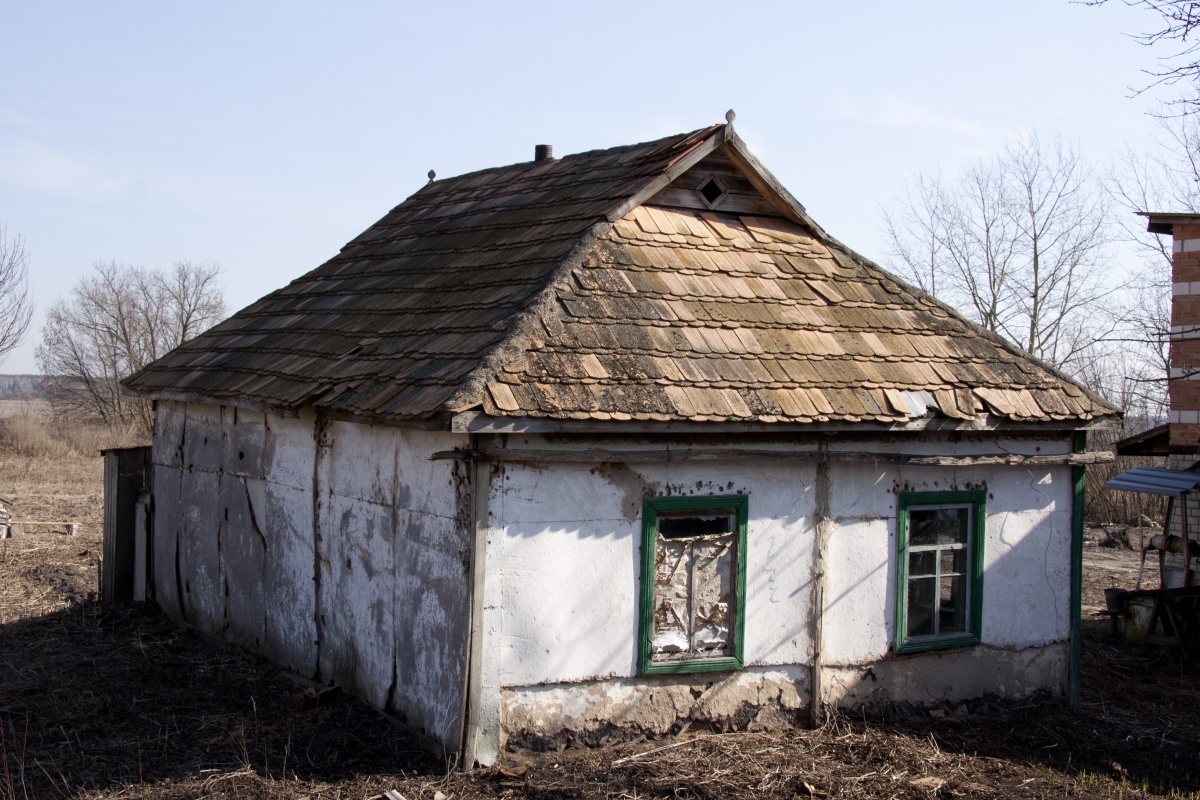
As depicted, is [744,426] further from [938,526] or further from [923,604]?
[923,604]

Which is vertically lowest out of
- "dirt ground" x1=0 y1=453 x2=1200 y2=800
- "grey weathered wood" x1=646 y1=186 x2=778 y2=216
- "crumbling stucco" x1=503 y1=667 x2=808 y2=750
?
"dirt ground" x1=0 y1=453 x2=1200 y2=800

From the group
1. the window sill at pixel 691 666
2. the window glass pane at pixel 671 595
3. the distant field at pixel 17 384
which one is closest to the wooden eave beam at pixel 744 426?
the window glass pane at pixel 671 595

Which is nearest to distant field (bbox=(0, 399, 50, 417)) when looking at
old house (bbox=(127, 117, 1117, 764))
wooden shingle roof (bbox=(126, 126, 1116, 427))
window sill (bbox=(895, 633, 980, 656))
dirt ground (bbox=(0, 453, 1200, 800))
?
dirt ground (bbox=(0, 453, 1200, 800))

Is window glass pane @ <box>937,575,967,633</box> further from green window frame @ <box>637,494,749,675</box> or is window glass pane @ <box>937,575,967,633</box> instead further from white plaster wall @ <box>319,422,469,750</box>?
white plaster wall @ <box>319,422,469,750</box>

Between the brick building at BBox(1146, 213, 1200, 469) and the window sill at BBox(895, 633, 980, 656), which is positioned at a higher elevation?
the brick building at BBox(1146, 213, 1200, 469)

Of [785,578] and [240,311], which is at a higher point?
[240,311]

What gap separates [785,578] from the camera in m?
8.56

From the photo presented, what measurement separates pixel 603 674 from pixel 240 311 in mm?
Result: 7555

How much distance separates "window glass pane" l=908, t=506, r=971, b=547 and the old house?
1.2 inches

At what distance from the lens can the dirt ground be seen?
23.9ft

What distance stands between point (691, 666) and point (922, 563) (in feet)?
7.97

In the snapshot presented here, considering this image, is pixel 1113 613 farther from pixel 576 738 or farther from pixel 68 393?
pixel 68 393

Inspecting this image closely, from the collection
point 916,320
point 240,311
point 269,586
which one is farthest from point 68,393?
point 916,320

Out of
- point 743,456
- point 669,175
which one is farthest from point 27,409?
point 743,456
